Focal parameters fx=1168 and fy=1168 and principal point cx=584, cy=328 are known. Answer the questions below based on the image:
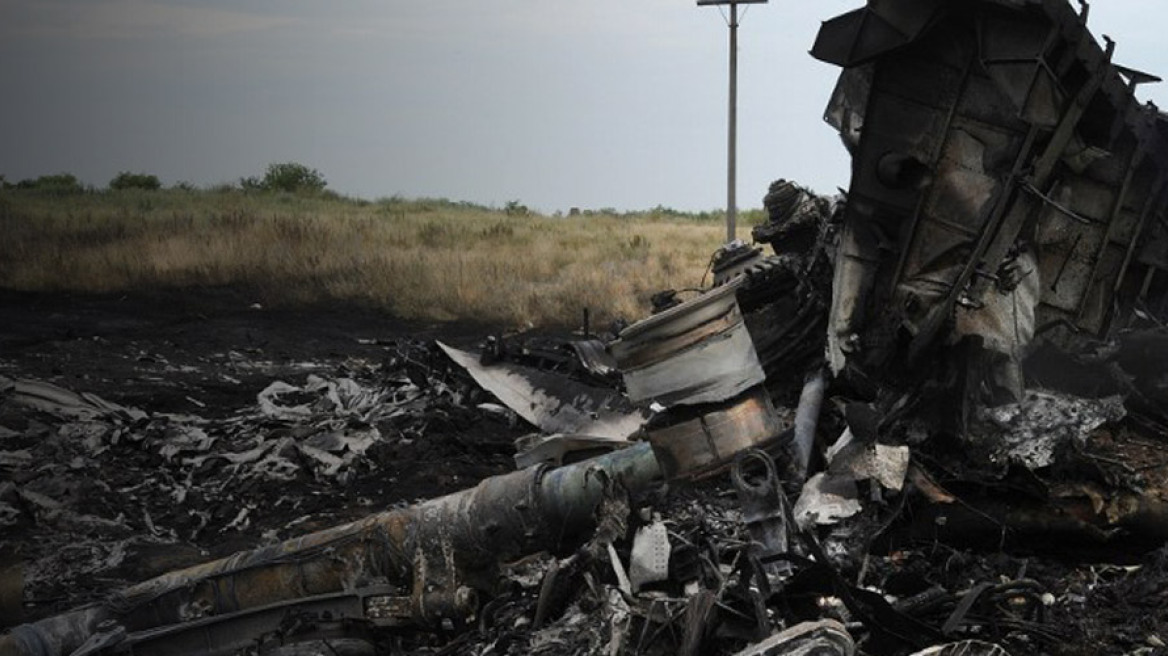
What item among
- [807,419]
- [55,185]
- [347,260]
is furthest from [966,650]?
[55,185]

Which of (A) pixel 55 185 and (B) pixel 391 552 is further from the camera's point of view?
(A) pixel 55 185

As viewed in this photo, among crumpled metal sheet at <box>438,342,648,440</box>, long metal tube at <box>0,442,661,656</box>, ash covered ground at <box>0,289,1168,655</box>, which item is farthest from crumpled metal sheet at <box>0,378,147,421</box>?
long metal tube at <box>0,442,661,656</box>

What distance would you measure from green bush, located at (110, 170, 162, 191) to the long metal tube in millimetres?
38568

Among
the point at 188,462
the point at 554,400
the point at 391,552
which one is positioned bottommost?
the point at 188,462

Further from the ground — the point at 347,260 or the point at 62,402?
the point at 347,260

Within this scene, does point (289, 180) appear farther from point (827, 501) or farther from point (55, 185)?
point (827, 501)

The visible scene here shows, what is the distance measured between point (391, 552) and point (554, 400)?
173 inches

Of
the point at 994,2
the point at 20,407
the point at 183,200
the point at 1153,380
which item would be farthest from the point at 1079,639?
the point at 183,200

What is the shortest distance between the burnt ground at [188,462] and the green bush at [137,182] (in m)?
28.3

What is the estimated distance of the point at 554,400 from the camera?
10.5m

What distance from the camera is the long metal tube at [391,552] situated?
6.19 m

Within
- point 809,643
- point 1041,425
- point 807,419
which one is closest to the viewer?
point 809,643

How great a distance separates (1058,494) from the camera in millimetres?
6395

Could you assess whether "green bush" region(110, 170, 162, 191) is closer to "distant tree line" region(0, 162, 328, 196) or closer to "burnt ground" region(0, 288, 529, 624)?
"distant tree line" region(0, 162, 328, 196)
